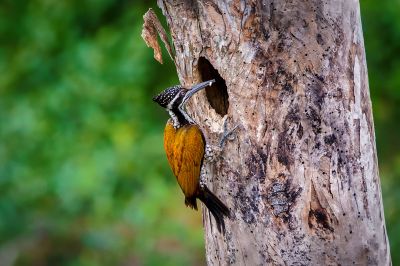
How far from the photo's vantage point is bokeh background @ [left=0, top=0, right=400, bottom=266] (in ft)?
26.8

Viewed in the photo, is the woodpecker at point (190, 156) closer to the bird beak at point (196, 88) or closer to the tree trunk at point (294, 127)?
the bird beak at point (196, 88)

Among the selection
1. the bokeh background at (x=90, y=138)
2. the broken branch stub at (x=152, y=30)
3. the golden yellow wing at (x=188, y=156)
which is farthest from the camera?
the bokeh background at (x=90, y=138)

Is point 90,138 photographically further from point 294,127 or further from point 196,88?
point 294,127

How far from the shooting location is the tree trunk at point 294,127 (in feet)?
15.3

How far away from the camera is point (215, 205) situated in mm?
5031

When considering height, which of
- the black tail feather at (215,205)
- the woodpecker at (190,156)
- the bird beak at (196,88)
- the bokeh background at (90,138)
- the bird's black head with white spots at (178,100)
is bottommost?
the black tail feather at (215,205)

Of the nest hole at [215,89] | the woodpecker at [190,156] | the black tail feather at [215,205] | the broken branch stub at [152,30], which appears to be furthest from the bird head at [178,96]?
the black tail feather at [215,205]

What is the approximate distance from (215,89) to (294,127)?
62cm

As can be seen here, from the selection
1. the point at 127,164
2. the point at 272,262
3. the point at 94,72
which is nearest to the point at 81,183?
the point at 127,164

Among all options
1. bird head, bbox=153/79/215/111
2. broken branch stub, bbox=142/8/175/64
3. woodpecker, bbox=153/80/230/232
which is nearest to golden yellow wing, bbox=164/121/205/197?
woodpecker, bbox=153/80/230/232

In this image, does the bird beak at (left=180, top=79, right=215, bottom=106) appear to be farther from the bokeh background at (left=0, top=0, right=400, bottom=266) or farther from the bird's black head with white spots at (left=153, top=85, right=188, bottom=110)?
the bokeh background at (left=0, top=0, right=400, bottom=266)

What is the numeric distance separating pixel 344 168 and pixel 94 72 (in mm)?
4031

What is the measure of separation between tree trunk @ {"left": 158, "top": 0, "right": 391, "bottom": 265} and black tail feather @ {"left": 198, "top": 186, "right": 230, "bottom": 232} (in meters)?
0.05

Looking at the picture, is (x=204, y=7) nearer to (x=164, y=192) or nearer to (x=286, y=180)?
(x=286, y=180)
